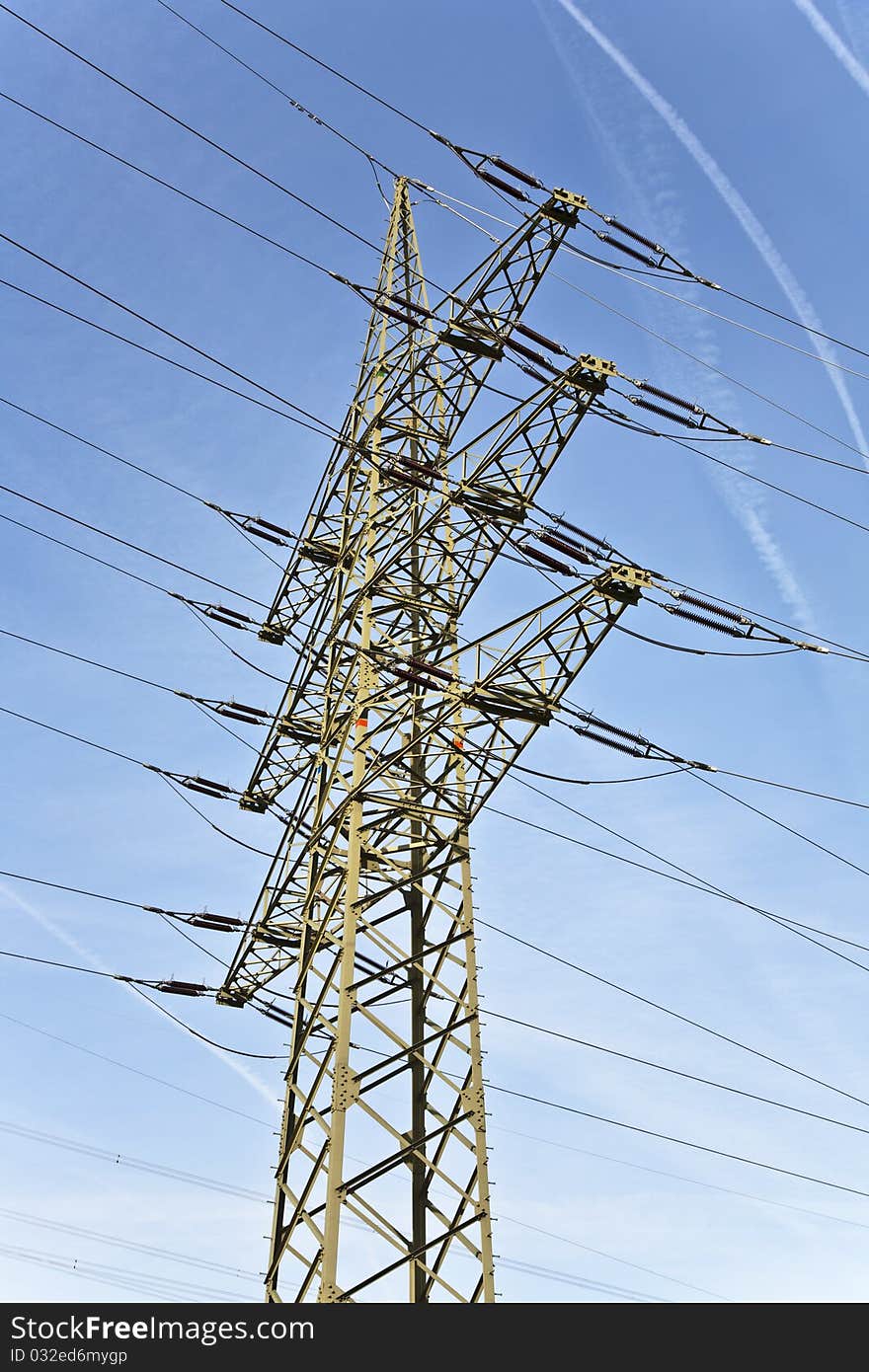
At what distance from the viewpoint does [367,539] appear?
17.5 m

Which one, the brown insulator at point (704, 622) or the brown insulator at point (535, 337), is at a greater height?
the brown insulator at point (535, 337)

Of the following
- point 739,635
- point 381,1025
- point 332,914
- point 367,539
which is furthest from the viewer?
point 367,539

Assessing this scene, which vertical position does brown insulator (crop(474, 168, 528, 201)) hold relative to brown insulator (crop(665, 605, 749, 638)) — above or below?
above

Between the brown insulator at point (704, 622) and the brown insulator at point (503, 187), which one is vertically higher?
the brown insulator at point (503, 187)

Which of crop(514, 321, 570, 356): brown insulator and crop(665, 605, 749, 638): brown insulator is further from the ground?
crop(514, 321, 570, 356): brown insulator

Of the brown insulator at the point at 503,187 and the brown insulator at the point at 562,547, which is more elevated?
the brown insulator at the point at 503,187

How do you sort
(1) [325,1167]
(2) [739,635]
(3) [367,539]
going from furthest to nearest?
(3) [367,539] → (2) [739,635] → (1) [325,1167]

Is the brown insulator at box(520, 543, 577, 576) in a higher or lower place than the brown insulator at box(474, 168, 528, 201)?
lower

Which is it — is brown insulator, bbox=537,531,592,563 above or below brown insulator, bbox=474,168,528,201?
below
